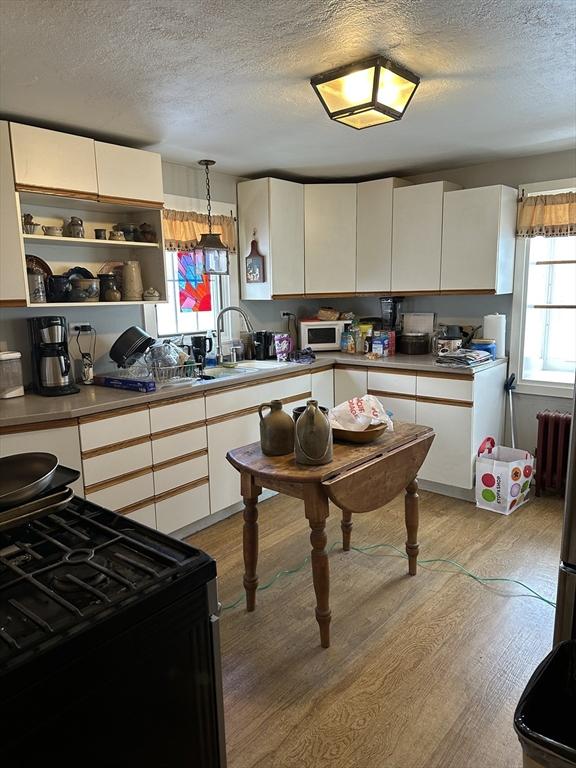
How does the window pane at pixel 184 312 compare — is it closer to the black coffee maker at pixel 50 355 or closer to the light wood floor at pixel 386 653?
the black coffee maker at pixel 50 355

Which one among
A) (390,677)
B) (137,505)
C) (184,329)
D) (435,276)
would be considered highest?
(435,276)

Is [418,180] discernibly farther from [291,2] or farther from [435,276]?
[291,2]

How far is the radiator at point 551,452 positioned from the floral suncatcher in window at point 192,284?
265 cm

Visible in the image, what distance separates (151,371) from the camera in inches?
131

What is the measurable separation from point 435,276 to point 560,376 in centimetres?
121

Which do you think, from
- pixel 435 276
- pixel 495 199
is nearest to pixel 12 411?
pixel 435 276

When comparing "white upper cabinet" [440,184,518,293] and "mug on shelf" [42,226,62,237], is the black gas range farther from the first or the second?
"white upper cabinet" [440,184,518,293]

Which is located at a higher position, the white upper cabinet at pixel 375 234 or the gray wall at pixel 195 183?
the gray wall at pixel 195 183

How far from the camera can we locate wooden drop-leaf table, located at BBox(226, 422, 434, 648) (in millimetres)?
2154

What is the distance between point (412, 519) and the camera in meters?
2.76

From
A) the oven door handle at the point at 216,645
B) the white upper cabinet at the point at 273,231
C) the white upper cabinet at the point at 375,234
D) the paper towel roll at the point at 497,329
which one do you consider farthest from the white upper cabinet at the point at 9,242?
the paper towel roll at the point at 497,329

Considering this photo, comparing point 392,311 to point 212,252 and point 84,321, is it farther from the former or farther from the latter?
point 84,321

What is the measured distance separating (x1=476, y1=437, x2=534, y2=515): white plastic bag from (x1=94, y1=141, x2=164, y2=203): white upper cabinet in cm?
275

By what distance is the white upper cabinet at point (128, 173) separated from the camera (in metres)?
2.95
